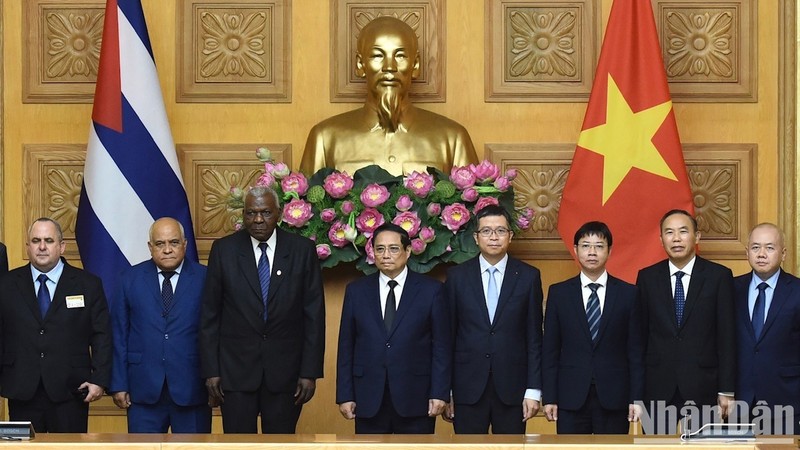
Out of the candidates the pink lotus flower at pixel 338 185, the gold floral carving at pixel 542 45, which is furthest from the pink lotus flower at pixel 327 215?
the gold floral carving at pixel 542 45

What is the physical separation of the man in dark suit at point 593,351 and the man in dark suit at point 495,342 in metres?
0.09

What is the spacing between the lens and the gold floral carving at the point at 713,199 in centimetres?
798

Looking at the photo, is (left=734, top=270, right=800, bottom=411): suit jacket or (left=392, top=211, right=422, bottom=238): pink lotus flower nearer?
(left=734, top=270, right=800, bottom=411): suit jacket

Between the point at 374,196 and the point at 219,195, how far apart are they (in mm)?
1421

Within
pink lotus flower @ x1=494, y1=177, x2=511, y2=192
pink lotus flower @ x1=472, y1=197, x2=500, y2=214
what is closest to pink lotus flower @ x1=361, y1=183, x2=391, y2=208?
pink lotus flower @ x1=472, y1=197, x2=500, y2=214

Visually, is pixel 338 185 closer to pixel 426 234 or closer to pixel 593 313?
pixel 426 234

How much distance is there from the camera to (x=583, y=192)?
7.56 m

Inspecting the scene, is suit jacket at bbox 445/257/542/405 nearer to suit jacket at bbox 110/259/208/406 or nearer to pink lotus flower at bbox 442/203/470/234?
pink lotus flower at bbox 442/203/470/234

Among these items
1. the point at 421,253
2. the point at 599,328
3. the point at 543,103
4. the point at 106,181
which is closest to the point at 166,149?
the point at 106,181

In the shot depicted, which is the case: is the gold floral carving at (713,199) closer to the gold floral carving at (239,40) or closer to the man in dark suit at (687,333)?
the man in dark suit at (687,333)

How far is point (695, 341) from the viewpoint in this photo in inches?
238

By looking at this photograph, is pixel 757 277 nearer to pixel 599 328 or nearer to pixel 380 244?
pixel 599 328

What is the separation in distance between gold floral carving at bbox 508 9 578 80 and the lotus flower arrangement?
3.54ft

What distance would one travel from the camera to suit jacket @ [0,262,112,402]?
6.16 meters
